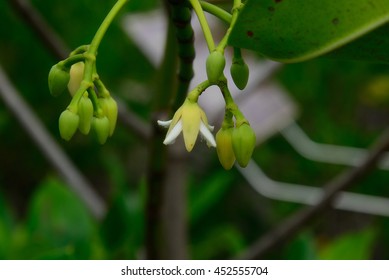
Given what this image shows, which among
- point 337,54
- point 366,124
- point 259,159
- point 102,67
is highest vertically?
point 337,54

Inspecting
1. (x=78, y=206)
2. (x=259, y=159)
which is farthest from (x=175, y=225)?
(x=259, y=159)

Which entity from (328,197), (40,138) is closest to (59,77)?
(328,197)

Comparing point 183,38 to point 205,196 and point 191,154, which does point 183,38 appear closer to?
point 205,196

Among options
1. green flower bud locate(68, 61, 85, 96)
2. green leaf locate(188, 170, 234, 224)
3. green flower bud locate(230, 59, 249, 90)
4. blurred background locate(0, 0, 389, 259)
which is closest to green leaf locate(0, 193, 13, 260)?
blurred background locate(0, 0, 389, 259)

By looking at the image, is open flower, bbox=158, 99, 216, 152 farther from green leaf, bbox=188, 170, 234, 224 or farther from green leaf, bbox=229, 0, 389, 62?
green leaf, bbox=188, 170, 234, 224

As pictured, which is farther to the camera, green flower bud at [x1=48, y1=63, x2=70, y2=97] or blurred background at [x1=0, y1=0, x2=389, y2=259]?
blurred background at [x1=0, y1=0, x2=389, y2=259]
